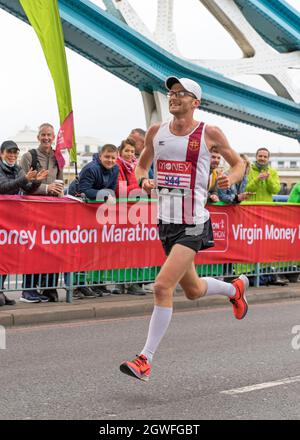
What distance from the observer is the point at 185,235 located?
6.39m

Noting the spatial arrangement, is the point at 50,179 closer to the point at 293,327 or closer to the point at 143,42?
the point at 293,327

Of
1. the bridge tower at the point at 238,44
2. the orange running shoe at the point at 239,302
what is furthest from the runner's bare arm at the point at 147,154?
the bridge tower at the point at 238,44

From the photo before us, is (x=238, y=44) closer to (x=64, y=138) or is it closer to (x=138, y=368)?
(x=64, y=138)

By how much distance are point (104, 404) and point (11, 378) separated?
1074mm

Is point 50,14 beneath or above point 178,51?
beneath

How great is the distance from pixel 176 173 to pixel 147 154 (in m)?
0.42

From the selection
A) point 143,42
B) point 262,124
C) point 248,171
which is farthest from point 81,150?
point 248,171

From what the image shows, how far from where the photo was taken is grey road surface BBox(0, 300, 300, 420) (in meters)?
5.39

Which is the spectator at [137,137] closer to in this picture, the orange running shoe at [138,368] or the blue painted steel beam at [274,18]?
the orange running shoe at [138,368]

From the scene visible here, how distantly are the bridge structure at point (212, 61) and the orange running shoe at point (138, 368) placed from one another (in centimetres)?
2442

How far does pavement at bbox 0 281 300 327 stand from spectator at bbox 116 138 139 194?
147 centimetres

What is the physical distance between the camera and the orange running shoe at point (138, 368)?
5863mm

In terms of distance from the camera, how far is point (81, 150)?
113250mm

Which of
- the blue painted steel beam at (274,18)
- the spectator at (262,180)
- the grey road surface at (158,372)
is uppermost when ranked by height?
the blue painted steel beam at (274,18)
